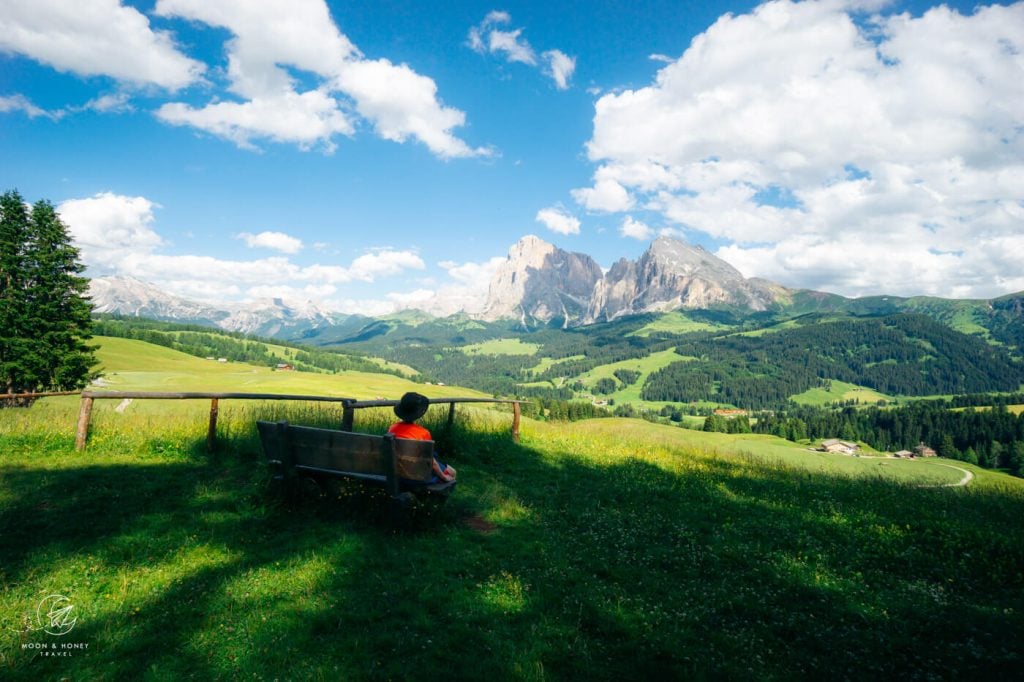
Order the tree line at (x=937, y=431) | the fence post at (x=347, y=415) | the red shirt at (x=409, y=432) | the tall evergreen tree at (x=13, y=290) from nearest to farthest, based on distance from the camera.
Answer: the red shirt at (x=409, y=432) → the fence post at (x=347, y=415) → the tall evergreen tree at (x=13, y=290) → the tree line at (x=937, y=431)

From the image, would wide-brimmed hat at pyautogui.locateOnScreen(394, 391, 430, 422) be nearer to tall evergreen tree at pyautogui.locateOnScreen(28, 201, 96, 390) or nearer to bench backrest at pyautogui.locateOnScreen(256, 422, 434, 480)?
bench backrest at pyautogui.locateOnScreen(256, 422, 434, 480)

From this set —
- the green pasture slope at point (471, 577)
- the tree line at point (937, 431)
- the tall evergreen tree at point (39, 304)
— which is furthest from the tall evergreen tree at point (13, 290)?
the tree line at point (937, 431)

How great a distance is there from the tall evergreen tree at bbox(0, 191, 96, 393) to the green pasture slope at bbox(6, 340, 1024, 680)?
3918 cm

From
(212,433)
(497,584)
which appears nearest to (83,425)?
(212,433)

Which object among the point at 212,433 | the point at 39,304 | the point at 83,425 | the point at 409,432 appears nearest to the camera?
the point at 409,432

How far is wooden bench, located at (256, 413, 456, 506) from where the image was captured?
27.7 feet

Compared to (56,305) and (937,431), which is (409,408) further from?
(937,431)

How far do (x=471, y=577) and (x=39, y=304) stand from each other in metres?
55.3

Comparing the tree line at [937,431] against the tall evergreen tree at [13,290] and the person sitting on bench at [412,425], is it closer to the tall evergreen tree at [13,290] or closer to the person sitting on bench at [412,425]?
the person sitting on bench at [412,425]

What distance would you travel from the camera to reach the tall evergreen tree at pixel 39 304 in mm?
40094

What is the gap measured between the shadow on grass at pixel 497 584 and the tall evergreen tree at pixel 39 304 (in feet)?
146

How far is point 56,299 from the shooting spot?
43.1m

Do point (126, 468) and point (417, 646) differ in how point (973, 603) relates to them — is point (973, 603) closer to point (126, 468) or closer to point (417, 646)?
point (417, 646)

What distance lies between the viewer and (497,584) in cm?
718
